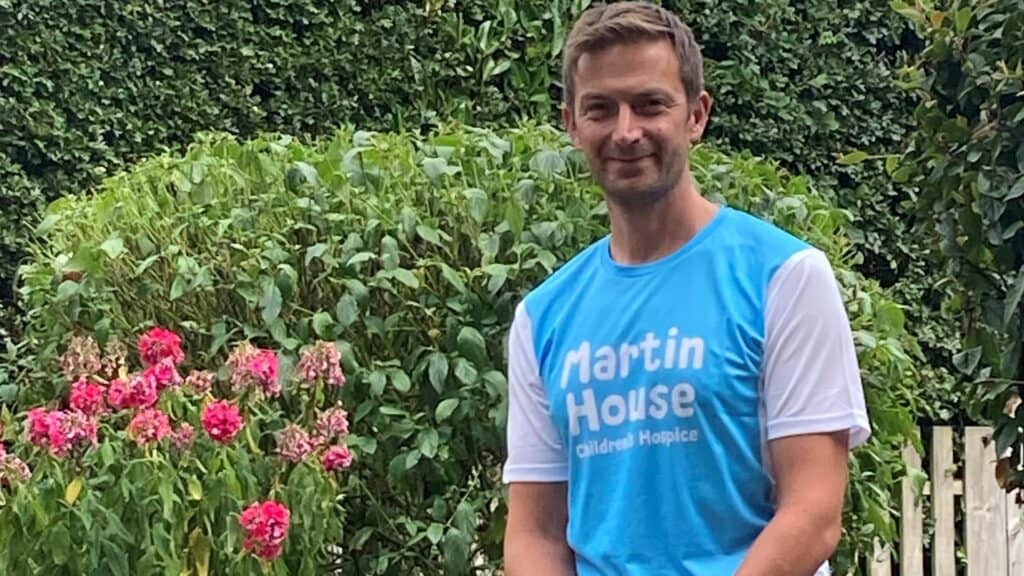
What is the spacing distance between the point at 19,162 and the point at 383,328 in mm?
2341

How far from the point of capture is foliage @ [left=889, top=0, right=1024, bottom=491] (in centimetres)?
332

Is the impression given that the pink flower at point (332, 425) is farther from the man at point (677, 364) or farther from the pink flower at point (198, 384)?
the man at point (677, 364)

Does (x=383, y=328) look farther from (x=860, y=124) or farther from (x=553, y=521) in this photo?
(x=860, y=124)

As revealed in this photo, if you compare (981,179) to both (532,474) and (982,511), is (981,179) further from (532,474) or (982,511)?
(982,511)

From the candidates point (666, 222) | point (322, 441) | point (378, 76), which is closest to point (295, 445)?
point (322, 441)

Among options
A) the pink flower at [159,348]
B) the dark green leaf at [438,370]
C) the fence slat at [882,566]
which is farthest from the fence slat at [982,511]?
the pink flower at [159,348]

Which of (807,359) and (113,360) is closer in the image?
(807,359)

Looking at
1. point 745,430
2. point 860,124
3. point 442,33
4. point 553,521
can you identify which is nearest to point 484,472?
point 553,521

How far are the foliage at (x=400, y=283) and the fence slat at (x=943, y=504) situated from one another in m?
1.87

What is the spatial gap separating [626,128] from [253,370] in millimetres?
1648

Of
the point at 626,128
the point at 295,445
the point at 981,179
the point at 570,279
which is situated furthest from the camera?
the point at 295,445

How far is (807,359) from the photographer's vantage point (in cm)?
192

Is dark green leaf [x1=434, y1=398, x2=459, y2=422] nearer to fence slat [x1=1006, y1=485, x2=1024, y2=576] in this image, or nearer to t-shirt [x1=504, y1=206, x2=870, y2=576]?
t-shirt [x1=504, y1=206, x2=870, y2=576]

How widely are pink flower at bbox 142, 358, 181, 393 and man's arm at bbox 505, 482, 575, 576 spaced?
1.38 metres
